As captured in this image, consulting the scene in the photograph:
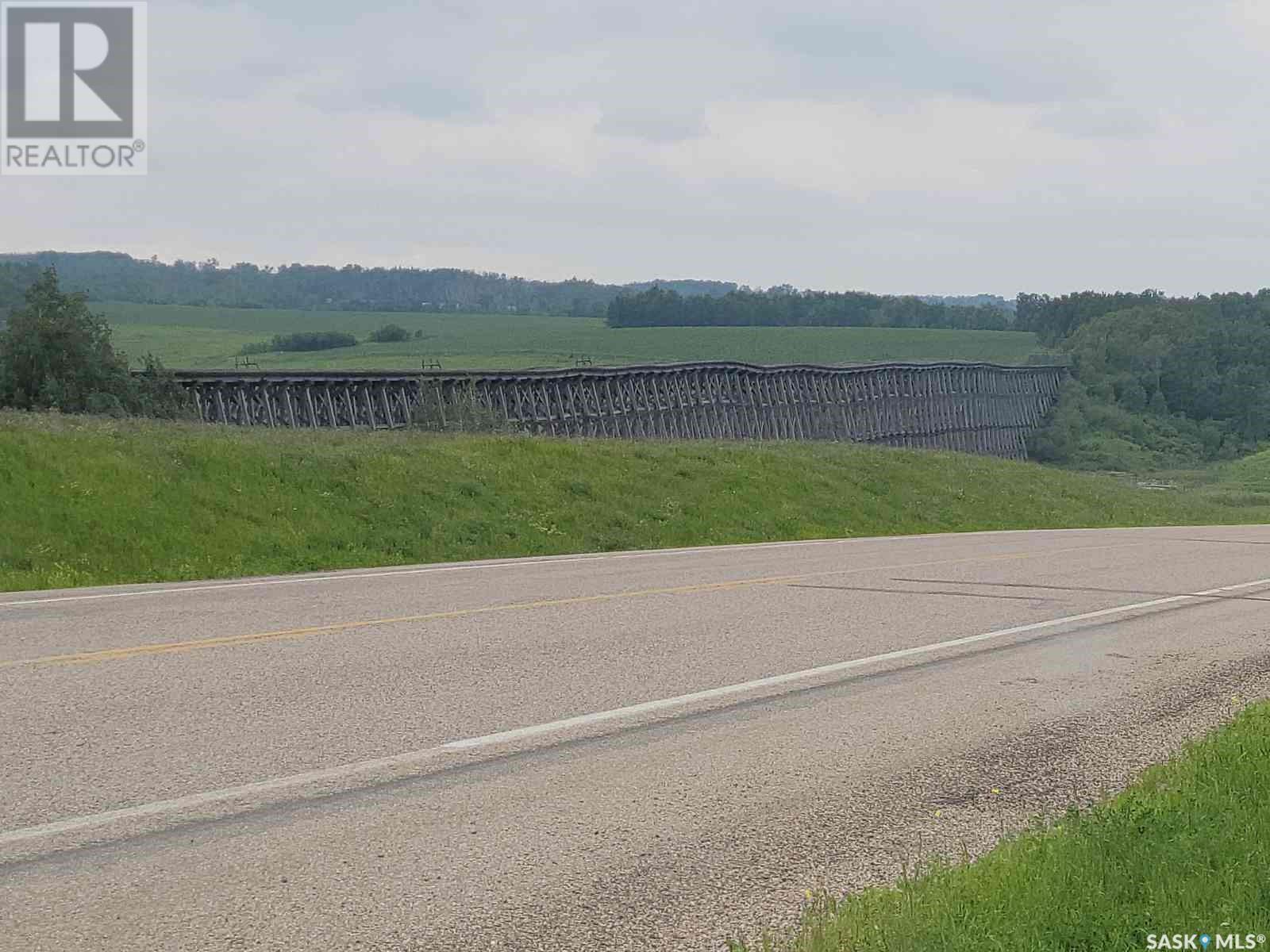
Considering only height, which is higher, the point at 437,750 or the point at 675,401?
the point at 437,750

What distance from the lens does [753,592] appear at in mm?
14711

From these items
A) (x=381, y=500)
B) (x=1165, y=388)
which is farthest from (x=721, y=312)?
(x=381, y=500)

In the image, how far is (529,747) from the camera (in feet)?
24.7

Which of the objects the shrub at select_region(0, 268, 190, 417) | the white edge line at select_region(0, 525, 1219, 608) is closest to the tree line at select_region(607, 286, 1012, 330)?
the shrub at select_region(0, 268, 190, 417)

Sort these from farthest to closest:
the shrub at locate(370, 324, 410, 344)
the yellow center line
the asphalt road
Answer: the shrub at locate(370, 324, 410, 344)
the yellow center line
the asphalt road

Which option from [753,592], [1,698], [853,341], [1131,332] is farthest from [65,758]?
[853,341]

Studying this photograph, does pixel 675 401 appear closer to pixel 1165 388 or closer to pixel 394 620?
pixel 394 620

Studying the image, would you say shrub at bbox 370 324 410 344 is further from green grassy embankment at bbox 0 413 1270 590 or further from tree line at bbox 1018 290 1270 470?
green grassy embankment at bbox 0 413 1270 590

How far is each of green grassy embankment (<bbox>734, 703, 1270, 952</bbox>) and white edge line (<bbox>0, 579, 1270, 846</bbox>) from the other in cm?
250

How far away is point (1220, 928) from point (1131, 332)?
5713 inches

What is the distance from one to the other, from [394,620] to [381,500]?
11659mm

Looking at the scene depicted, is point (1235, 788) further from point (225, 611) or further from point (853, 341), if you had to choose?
point (853, 341)

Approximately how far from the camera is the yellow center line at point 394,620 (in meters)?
9.47

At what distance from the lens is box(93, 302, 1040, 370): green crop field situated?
124 m
